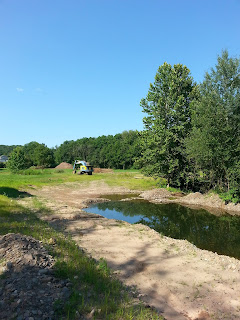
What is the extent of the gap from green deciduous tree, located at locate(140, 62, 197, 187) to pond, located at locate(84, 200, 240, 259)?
8.23 metres

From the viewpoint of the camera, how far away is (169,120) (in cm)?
3206

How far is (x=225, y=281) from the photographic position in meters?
7.47

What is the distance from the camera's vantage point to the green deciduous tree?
1221 inches

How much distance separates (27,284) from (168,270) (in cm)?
503

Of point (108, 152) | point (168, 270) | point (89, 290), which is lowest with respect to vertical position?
point (168, 270)

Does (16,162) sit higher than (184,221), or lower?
higher

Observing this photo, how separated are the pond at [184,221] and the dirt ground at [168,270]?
2260mm

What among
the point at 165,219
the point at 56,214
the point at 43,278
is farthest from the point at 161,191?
the point at 43,278

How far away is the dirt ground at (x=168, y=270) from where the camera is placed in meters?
6.00

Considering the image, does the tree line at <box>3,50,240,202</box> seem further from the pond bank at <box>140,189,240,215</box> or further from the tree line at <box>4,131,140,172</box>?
the tree line at <box>4,131,140,172</box>

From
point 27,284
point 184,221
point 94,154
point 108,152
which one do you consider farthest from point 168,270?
point 94,154

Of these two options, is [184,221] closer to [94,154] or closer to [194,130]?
[194,130]

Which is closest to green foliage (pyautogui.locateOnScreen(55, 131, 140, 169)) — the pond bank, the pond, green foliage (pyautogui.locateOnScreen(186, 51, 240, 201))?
the pond bank

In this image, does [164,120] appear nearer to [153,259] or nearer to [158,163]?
[158,163]
